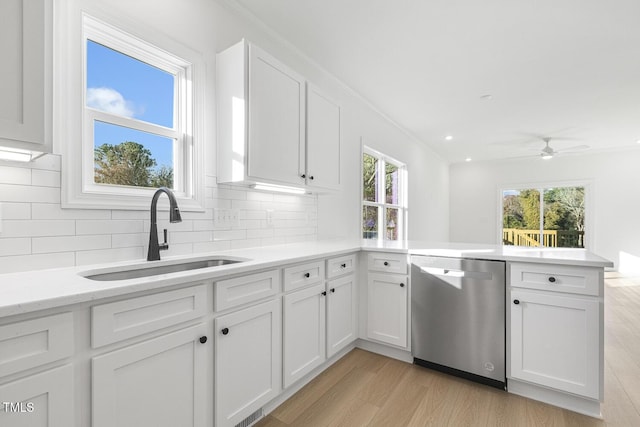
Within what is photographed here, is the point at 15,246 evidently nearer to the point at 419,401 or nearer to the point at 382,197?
the point at 419,401

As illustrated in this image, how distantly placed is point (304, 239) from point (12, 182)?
1990 millimetres

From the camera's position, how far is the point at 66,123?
4.65ft

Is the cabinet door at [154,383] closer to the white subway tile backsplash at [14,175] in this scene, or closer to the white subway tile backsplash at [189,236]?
the white subway tile backsplash at [189,236]

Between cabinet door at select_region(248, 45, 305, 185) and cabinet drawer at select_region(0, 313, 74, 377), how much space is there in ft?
4.07

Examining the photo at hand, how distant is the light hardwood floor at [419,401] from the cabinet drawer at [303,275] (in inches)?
27.8

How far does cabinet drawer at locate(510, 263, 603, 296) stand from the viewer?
1.75 meters

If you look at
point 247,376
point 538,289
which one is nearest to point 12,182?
point 247,376

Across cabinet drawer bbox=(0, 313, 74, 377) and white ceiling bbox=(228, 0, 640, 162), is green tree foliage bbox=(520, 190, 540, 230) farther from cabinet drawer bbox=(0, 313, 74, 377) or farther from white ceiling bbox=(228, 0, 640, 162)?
cabinet drawer bbox=(0, 313, 74, 377)

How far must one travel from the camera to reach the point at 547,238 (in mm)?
7156

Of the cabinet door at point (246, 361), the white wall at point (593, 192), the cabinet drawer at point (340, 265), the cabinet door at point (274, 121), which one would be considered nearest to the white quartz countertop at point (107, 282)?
the cabinet drawer at point (340, 265)

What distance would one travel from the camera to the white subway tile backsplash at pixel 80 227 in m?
1.27

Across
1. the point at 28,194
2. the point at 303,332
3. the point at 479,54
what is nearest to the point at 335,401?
the point at 303,332

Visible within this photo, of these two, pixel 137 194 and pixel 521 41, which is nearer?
pixel 137 194

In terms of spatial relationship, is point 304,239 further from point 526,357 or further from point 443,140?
point 443,140
